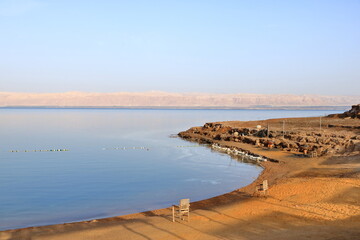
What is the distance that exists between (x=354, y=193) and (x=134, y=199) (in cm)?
1051

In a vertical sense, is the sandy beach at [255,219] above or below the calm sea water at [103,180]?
above

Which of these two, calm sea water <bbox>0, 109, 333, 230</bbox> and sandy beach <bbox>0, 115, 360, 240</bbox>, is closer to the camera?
sandy beach <bbox>0, 115, 360, 240</bbox>

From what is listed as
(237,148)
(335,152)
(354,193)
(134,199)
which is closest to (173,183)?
(134,199)

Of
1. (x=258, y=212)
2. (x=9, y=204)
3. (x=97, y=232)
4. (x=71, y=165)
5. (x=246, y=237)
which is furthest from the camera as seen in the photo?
(x=71, y=165)

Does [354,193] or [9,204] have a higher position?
[354,193]

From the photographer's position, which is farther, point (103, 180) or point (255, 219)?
point (103, 180)

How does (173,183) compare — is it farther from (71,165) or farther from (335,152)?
(335,152)

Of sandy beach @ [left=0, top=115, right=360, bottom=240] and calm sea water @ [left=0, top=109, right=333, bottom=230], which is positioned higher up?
sandy beach @ [left=0, top=115, right=360, bottom=240]

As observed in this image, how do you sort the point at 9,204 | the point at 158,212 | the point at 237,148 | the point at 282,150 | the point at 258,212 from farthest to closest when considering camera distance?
1. the point at 237,148
2. the point at 282,150
3. the point at 9,204
4. the point at 158,212
5. the point at 258,212

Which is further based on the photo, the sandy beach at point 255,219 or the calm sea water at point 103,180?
the calm sea water at point 103,180

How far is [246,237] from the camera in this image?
12.7 m

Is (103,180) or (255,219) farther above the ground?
(255,219)

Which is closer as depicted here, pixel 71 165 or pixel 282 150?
pixel 71 165

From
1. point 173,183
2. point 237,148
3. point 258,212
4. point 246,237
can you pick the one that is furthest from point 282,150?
point 246,237
